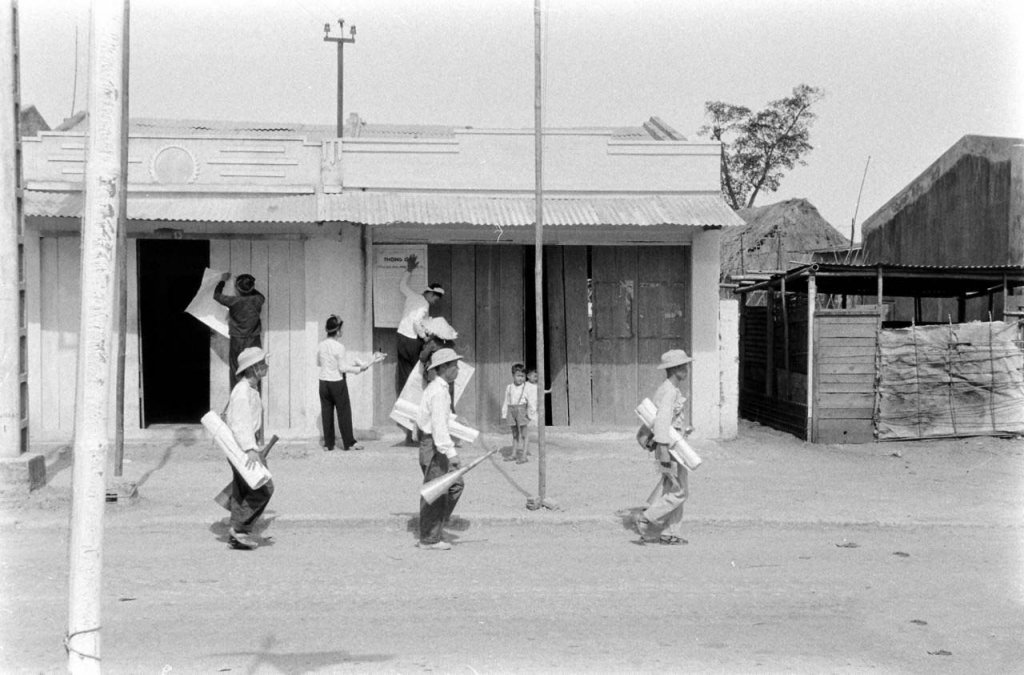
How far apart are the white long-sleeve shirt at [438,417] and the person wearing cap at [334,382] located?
4203 millimetres

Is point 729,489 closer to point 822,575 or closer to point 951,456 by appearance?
point 822,575

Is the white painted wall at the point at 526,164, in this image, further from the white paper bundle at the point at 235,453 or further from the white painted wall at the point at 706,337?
the white paper bundle at the point at 235,453

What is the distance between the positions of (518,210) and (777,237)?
14.7 meters

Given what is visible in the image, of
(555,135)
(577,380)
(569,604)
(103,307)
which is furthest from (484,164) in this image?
(103,307)

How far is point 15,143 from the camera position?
8.79 metres

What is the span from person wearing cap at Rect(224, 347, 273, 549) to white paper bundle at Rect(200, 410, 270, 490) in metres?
0.04

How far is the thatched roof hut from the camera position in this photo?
2556 cm

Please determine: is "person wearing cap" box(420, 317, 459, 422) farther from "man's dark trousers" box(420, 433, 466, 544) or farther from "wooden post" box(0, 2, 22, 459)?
"wooden post" box(0, 2, 22, 459)

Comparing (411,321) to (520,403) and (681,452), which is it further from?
(681,452)

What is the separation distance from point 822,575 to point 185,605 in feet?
14.5

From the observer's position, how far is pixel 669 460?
782cm

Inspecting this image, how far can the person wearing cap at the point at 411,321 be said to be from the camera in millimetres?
11984

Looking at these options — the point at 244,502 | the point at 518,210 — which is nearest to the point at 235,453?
the point at 244,502

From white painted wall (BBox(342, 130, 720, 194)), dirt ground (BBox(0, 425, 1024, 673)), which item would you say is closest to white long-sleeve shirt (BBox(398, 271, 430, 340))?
white painted wall (BBox(342, 130, 720, 194))
